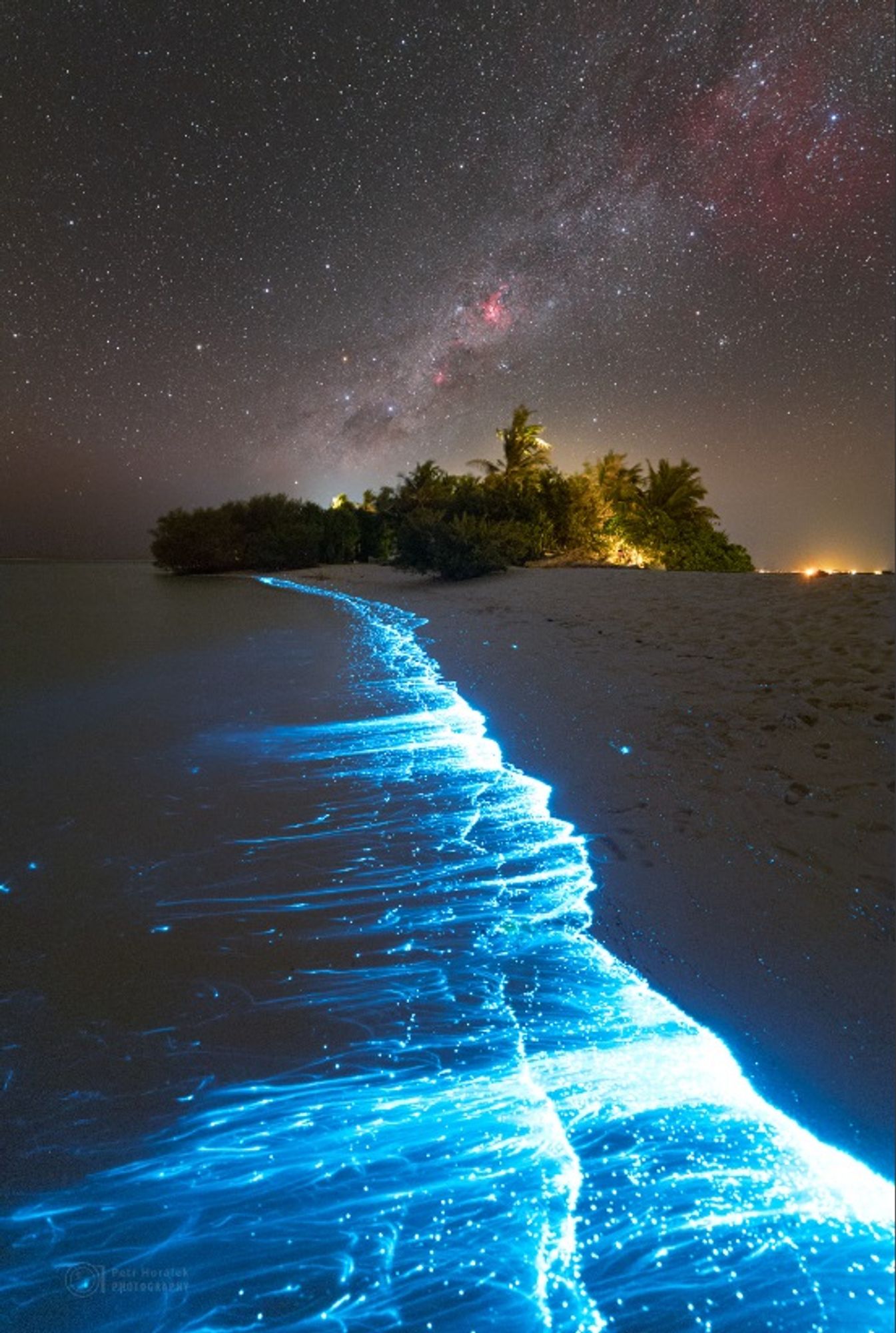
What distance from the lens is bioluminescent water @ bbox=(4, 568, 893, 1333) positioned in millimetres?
1341

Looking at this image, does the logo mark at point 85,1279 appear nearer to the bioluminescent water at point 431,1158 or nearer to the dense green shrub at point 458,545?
the bioluminescent water at point 431,1158

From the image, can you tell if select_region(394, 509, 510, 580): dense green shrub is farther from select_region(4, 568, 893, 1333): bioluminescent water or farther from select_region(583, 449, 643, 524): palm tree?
select_region(4, 568, 893, 1333): bioluminescent water

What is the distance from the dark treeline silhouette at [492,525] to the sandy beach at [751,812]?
46.3 feet

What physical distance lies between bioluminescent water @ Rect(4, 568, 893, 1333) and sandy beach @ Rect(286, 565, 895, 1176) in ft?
0.53

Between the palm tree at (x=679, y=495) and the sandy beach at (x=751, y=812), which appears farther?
the palm tree at (x=679, y=495)

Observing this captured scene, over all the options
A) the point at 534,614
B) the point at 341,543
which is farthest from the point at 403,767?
the point at 341,543

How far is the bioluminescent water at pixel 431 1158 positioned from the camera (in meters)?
1.34

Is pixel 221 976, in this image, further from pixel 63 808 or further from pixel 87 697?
pixel 87 697

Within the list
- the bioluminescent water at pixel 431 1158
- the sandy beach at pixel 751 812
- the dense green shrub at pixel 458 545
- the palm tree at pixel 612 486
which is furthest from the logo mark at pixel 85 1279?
the palm tree at pixel 612 486

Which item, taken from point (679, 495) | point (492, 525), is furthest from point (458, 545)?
point (679, 495)

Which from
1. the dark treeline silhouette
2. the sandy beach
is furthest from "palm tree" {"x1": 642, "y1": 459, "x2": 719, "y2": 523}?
the sandy beach

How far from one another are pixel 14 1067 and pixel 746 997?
2162 mm

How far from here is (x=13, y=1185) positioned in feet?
5.19

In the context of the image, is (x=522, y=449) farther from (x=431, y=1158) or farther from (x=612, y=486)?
(x=431, y=1158)
